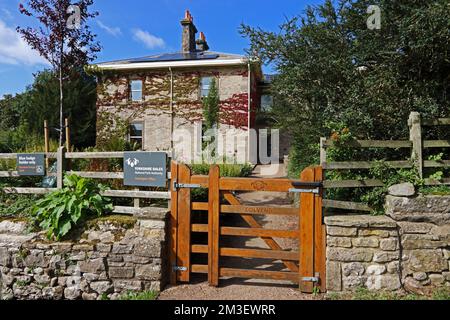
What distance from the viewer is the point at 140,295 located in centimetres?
388

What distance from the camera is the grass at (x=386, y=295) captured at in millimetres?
3527

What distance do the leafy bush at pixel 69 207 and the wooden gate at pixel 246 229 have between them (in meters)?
1.32

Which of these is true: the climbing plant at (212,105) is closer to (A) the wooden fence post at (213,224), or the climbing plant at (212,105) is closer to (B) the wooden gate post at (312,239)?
(A) the wooden fence post at (213,224)

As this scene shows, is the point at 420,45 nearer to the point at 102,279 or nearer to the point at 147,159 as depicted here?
the point at 147,159

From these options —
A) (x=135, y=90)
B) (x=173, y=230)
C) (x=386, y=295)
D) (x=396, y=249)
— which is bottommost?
(x=386, y=295)

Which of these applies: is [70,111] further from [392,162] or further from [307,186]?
[392,162]

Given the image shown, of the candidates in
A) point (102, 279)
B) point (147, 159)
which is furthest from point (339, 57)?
point (102, 279)


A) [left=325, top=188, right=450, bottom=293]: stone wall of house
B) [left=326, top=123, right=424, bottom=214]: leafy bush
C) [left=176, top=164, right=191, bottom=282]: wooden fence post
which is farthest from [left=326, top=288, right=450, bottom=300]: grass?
[left=176, top=164, right=191, bottom=282]: wooden fence post

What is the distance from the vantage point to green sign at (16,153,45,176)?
5.30 metres

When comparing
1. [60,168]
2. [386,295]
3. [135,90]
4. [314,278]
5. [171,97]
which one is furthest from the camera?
[135,90]

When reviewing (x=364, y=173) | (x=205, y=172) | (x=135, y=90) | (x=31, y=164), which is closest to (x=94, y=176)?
(x=31, y=164)

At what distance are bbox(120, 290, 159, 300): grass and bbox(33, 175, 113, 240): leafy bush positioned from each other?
4.07ft

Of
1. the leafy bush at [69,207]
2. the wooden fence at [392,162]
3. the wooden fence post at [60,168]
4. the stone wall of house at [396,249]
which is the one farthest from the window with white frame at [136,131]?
the stone wall of house at [396,249]

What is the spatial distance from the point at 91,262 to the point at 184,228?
4.57 ft
